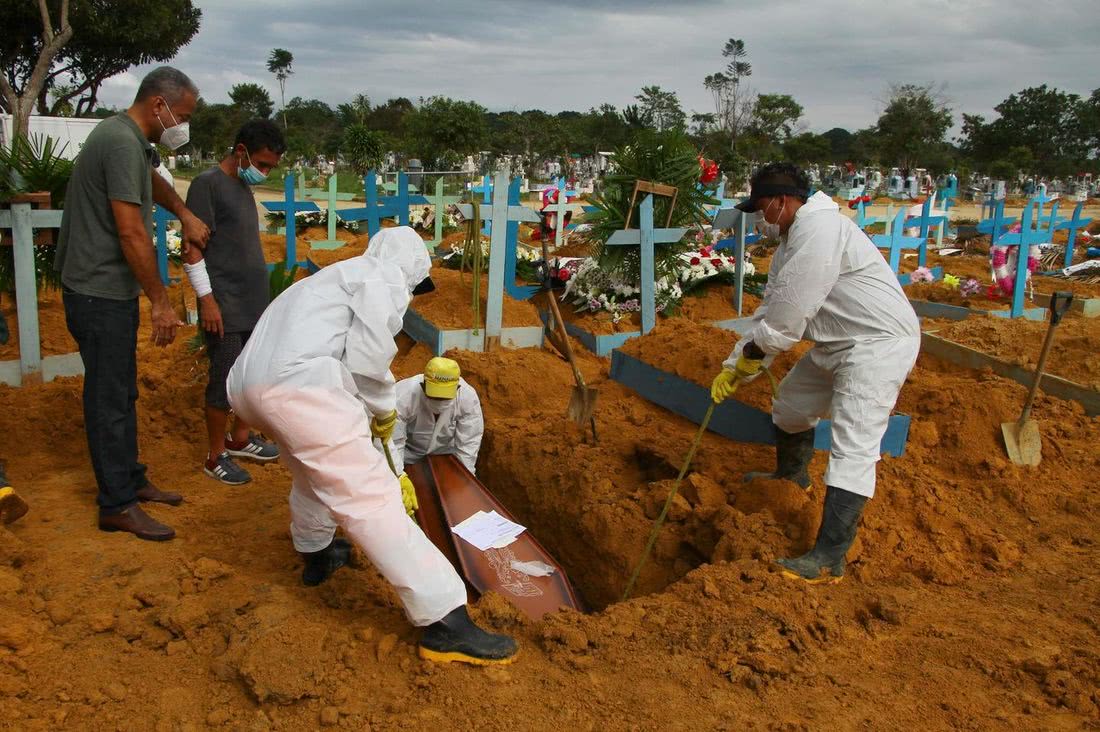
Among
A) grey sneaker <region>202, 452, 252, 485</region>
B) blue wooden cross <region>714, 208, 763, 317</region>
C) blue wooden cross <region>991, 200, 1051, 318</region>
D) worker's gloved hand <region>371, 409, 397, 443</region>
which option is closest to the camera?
worker's gloved hand <region>371, 409, 397, 443</region>

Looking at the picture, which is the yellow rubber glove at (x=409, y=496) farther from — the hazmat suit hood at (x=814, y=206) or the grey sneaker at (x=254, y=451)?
the hazmat suit hood at (x=814, y=206)

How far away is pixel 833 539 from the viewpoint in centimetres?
331

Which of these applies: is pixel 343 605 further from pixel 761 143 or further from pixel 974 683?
pixel 761 143

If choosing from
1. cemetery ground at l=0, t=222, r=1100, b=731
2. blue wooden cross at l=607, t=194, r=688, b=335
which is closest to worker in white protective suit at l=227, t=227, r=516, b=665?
cemetery ground at l=0, t=222, r=1100, b=731

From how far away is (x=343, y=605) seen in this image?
300 cm

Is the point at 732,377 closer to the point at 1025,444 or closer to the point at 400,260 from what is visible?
the point at 400,260

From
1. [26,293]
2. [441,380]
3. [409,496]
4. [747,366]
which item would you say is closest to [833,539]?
[747,366]

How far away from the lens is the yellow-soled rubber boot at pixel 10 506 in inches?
125

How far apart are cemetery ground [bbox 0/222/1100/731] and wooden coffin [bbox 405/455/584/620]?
40 centimetres

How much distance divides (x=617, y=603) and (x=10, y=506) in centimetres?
256

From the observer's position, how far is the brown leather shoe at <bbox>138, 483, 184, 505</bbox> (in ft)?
12.6

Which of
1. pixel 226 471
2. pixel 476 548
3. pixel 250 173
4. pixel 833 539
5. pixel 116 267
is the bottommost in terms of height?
pixel 476 548

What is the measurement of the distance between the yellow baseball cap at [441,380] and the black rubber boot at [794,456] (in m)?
1.81

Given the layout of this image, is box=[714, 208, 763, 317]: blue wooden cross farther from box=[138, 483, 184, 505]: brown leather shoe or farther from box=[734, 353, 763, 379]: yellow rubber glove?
box=[138, 483, 184, 505]: brown leather shoe
